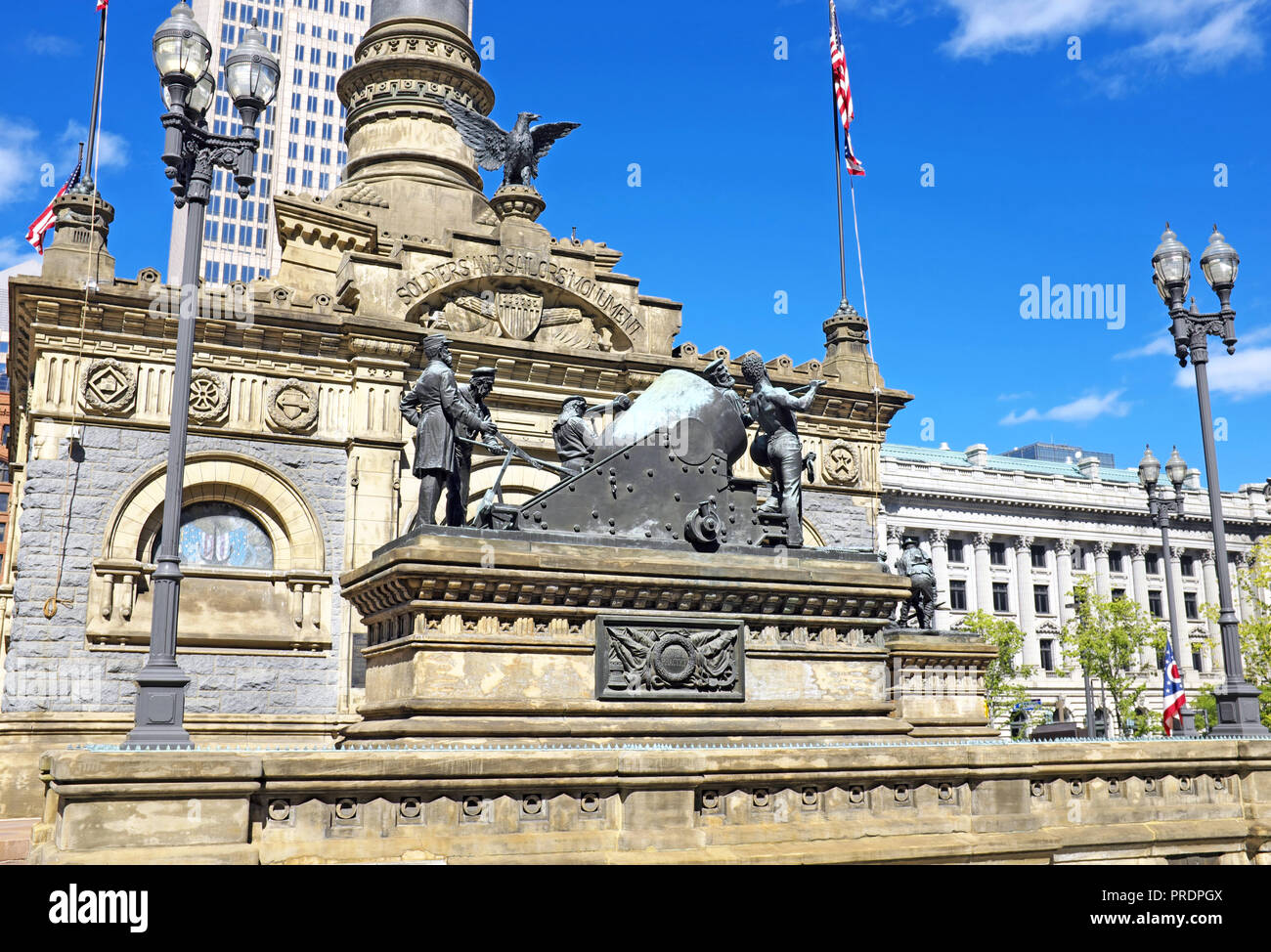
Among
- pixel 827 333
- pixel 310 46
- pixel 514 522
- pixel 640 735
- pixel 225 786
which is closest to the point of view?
pixel 225 786

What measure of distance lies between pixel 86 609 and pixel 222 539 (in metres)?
2.68

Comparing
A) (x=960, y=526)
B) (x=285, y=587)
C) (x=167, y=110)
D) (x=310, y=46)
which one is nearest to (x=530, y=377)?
(x=285, y=587)

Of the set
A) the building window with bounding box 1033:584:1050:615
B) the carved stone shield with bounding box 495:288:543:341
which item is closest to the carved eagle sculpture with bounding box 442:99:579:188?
the carved stone shield with bounding box 495:288:543:341

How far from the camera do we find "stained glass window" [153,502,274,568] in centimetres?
2045

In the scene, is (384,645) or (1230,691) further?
(1230,691)

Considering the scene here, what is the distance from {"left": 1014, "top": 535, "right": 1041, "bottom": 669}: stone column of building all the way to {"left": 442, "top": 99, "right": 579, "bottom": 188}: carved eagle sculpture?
48853mm

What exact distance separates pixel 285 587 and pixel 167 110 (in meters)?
10.3

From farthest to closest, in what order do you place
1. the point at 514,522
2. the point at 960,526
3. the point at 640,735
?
the point at 960,526 < the point at 514,522 < the point at 640,735

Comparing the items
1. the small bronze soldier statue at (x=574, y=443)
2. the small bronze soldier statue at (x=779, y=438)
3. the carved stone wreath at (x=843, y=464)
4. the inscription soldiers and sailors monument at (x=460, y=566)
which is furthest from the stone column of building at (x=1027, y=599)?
the small bronze soldier statue at (x=574, y=443)

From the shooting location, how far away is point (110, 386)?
2006 cm

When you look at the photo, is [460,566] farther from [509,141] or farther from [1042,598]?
[1042,598]
